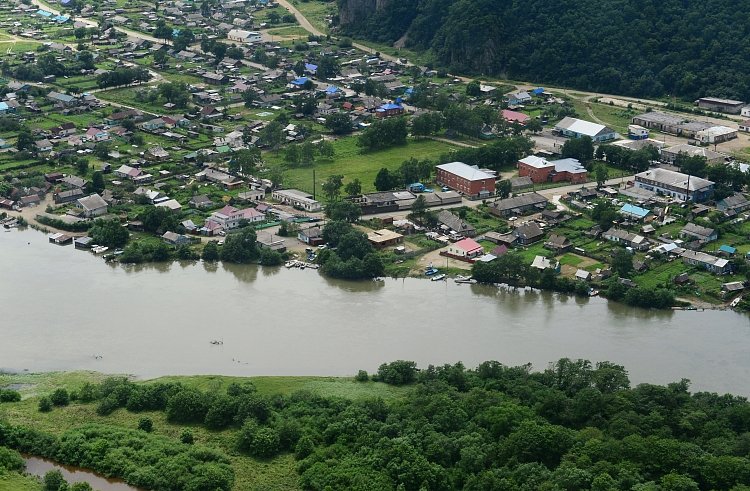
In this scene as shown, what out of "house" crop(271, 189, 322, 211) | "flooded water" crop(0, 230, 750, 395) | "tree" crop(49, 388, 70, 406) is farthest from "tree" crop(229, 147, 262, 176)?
"tree" crop(49, 388, 70, 406)

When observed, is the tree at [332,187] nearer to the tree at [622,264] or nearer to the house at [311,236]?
the house at [311,236]

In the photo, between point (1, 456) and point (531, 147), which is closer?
point (1, 456)

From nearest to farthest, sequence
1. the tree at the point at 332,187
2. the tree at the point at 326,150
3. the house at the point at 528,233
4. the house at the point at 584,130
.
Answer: the house at the point at 528,233 < the tree at the point at 332,187 < the tree at the point at 326,150 < the house at the point at 584,130

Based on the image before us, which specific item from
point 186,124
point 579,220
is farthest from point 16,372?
point 186,124

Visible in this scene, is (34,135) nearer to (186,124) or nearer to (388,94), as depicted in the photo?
(186,124)

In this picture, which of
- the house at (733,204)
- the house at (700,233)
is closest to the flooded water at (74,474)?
the house at (700,233)

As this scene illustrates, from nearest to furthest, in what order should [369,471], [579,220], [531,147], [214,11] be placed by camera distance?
[369,471]
[579,220]
[531,147]
[214,11]

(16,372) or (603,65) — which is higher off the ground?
(603,65)
